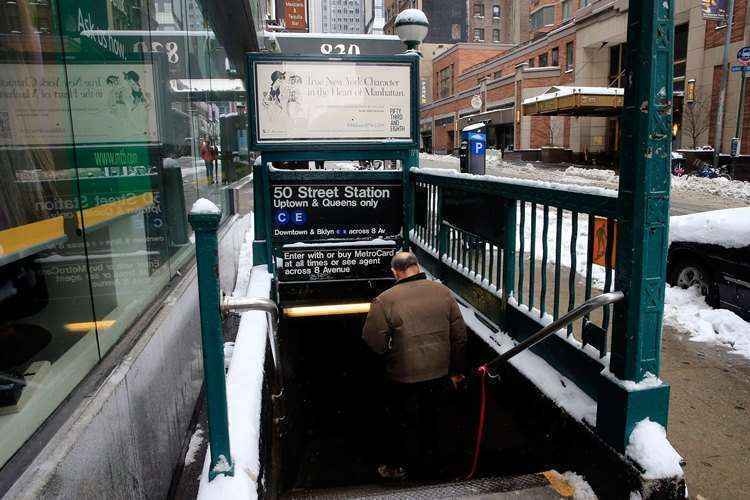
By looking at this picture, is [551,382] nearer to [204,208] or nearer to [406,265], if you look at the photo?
[406,265]

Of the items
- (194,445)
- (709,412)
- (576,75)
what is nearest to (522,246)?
(709,412)

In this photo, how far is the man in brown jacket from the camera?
430cm

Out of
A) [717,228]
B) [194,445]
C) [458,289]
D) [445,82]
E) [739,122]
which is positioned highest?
[445,82]

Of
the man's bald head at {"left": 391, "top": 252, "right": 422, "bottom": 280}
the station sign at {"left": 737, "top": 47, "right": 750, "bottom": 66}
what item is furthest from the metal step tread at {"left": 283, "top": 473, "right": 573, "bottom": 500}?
the station sign at {"left": 737, "top": 47, "right": 750, "bottom": 66}

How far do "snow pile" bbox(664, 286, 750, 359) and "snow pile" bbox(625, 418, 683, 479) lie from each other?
3.16 meters

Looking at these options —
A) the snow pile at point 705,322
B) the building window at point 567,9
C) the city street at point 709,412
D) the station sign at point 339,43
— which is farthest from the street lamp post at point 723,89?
the building window at point 567,9

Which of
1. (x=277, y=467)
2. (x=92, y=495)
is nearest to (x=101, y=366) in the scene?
(x=92, y=495)

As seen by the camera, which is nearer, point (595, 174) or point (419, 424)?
point (419, 424)

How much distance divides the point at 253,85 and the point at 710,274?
5745 mm

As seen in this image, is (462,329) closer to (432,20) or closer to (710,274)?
(710,274)

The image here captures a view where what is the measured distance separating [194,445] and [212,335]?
6.86 feet

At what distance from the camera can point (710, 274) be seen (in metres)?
6.46

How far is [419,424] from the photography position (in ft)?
15.0

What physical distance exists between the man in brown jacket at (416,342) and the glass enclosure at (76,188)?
6.01 feet
